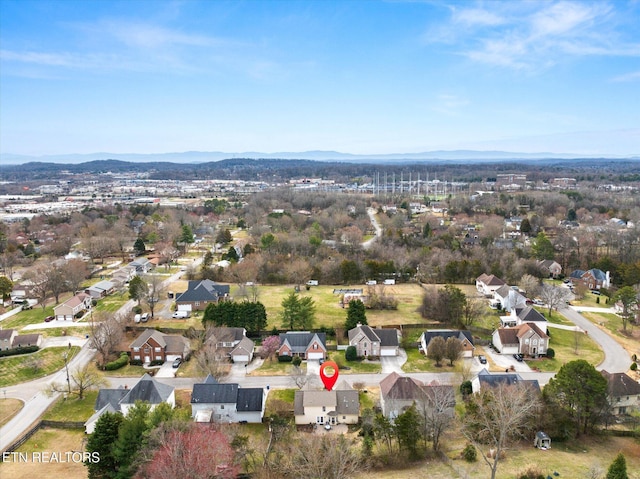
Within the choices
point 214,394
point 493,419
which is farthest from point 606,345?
point 214,394

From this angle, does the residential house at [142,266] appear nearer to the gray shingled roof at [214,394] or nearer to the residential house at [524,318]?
the gray shingled roof at [214,394]

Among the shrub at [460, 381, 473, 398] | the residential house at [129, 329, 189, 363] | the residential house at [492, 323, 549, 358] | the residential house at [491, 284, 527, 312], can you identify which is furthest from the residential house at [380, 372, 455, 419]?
the residential house at [491, 284, 527, 312]

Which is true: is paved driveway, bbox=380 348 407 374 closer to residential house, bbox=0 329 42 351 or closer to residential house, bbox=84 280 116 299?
residential house, bbox=0 329 42 351

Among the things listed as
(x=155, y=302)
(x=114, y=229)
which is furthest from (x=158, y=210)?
(x=155, y=302)

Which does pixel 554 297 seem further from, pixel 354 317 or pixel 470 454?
pixel 470 454

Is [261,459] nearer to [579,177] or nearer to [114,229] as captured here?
[114,229]

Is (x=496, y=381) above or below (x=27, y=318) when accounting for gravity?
above
